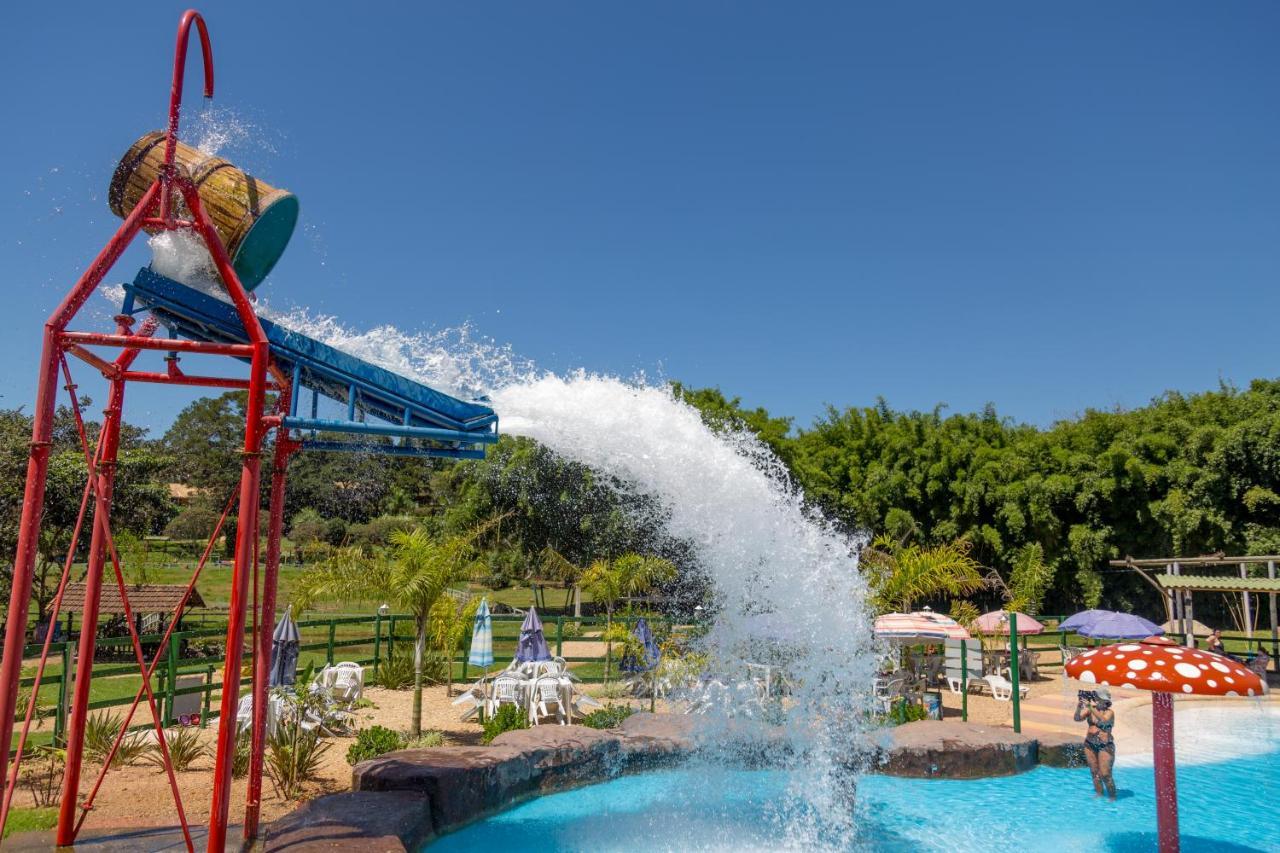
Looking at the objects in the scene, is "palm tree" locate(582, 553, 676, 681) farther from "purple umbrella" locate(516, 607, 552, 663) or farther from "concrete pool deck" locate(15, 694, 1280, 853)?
"concrete pool deck" locate(15, 694, 1280, 853)

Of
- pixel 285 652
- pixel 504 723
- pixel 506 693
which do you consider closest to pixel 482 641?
pixel 506 693

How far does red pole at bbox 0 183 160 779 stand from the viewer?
193 inches

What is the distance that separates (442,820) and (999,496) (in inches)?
1018

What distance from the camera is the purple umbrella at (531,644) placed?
49.5 feet

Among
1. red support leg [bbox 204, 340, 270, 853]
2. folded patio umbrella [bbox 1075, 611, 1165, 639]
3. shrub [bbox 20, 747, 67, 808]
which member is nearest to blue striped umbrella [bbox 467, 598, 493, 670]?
shrub [bbox 20, 747, 67, 808]

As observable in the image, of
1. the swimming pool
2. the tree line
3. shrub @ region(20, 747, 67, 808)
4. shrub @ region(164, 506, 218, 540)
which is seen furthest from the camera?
shrub @ region(164, 506, 218, 540)

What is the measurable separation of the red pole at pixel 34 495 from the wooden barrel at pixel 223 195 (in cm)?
68

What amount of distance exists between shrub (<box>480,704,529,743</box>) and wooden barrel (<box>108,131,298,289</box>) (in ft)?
24.5

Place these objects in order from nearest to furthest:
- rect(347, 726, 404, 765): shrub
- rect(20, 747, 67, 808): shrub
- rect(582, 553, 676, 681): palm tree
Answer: rect(20, 747, 67, 808): shrub → rect(347, 726, 404, 765): shrub → rect(582, 553, 676, 681): palm tree

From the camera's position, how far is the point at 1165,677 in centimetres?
680

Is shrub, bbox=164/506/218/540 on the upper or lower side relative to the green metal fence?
upper

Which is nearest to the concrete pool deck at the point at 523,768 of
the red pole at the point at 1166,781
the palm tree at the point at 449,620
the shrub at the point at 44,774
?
the shrub at the point at 44,774

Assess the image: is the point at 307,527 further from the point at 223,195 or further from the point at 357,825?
the point at 223,195

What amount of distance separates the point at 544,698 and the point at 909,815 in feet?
19.8
